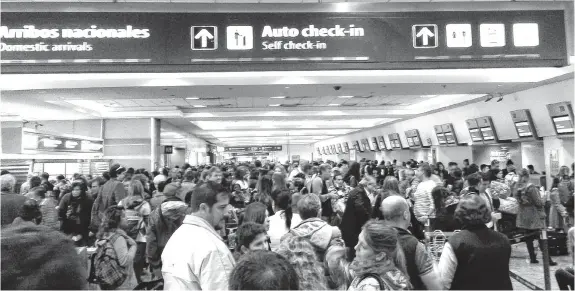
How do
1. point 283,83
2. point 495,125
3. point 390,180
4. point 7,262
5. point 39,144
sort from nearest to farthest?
point 7,262 < point 390,180 < point 283,83 < point 39,144 < point 495,125

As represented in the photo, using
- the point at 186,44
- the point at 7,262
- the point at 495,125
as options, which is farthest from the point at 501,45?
the point at 495,125

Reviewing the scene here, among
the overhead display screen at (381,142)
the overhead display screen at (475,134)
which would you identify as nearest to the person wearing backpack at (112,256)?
the overhead display screen at (475,134)

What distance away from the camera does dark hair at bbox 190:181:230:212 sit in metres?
2.70

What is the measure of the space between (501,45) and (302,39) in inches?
97.4

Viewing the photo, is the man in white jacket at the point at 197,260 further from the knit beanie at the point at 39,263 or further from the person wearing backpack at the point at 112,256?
the person wearing backpack at the point at 112,256

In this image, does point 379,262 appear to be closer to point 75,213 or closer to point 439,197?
point 439,197

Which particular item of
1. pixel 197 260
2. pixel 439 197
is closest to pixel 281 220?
pixel 439 197

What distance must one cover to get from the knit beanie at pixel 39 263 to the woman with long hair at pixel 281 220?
3371 millimetres

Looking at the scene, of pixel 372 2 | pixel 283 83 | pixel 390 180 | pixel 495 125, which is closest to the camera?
pixel 372 2

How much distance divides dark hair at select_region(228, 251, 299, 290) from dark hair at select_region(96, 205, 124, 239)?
11.1ft

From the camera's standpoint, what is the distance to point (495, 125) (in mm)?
13820

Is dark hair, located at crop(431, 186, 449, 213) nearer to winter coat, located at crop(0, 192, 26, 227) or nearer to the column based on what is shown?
winter coat, located at crop(0, 192, 26, 227)

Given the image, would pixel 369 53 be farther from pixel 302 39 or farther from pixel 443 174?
pixel 443 174

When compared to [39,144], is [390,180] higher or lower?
lower
